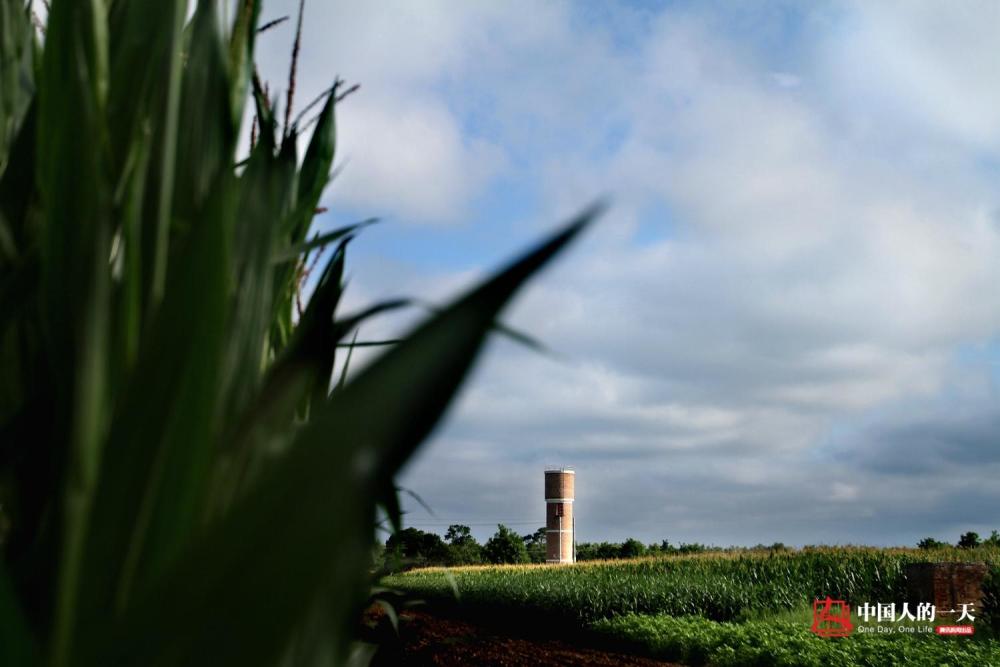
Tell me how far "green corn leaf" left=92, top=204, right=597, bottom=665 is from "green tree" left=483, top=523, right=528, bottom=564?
26.8m

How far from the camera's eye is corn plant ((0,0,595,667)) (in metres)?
0.56

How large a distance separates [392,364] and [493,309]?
0.09 meters

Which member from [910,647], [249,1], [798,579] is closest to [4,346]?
[249,1]

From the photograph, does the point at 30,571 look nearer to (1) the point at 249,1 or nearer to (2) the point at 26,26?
(1) the point at 249,1

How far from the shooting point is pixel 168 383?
707 mm

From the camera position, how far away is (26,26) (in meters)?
1.48

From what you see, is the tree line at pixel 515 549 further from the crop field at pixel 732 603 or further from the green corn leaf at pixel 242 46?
the green corn leaf at pixel 242 46

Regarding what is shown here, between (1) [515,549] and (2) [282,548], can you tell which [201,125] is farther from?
(1) [515,549]

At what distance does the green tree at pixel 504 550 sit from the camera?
2661 centimetres

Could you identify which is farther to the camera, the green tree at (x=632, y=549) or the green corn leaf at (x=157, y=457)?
the green tree at (x=632, y=549)

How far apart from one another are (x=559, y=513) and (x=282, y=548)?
873 inches

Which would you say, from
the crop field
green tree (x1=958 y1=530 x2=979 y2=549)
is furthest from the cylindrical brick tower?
green tree (x1=958 y1=530 x2=979 y2=549)

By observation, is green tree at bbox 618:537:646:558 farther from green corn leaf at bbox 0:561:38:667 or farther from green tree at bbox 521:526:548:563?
green corn leaf at bbox 0:561:38:667
